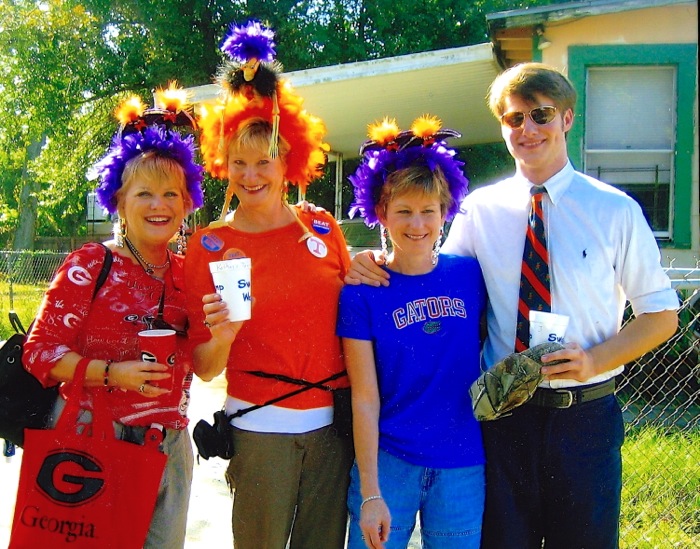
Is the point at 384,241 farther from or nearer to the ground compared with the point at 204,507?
farther from the ground

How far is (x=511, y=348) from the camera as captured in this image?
260 centimetres

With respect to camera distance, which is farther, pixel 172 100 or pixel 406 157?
pixel 172 100

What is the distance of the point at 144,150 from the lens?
2742mm

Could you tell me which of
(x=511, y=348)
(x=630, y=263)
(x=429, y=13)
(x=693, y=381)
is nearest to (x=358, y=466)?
(x=511, y=348)

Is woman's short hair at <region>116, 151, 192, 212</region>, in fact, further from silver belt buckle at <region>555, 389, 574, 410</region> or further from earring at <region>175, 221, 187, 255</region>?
silver belt buckle at <region>555, 389, 574, 410</region>

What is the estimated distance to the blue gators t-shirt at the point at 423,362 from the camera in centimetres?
249

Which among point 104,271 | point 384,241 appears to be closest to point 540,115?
point 384,241

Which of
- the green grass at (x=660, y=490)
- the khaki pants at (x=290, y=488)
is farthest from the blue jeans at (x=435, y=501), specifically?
the green grass at (x=660, y=490)

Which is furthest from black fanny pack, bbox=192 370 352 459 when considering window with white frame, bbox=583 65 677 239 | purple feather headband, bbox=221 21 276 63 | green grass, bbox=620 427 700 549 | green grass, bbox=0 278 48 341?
green grass, bbox=0 278 48 341

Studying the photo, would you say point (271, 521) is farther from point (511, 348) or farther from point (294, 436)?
point (511, 348)

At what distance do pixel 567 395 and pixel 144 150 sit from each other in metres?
1.87

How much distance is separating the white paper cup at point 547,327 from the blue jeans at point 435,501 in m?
0.56

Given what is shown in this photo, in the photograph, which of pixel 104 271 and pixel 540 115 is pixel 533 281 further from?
pixel 104 271

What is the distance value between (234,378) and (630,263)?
156 centimetres
